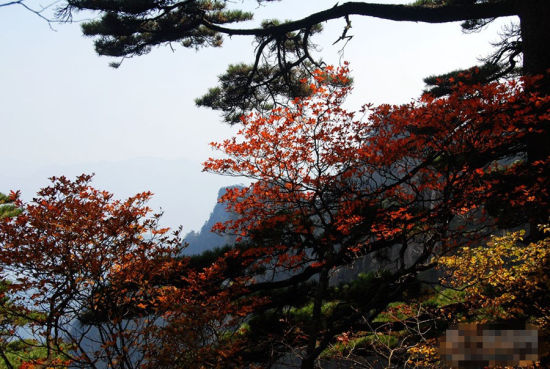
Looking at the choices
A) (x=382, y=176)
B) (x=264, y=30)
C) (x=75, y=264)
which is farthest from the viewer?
(x=264, y=30)

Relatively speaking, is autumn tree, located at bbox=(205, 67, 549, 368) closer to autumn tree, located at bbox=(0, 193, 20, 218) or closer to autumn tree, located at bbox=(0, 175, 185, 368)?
autumn tree, located at bbox=(0, 175, 185, 368)

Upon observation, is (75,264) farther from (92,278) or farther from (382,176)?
(382,176)

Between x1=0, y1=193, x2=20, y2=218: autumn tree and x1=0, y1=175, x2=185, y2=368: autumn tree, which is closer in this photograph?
x1=0, y1=175, x2=185, y2=368: autumn tree

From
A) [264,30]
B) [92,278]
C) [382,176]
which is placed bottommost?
[92,278]

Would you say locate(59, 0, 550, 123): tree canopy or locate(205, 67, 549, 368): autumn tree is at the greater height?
locate(59, 0, 550, 123): tree canopy

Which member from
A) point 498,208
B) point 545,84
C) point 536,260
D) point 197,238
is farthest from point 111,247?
point 197,238

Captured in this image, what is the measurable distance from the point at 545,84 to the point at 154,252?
6398 mm

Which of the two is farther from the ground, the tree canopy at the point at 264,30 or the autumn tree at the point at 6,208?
the tree canopy at the point at 264,30

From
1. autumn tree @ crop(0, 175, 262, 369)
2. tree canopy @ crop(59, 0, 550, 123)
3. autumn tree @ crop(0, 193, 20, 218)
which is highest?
tree canopy @ crop(59, 0, 550, 123)

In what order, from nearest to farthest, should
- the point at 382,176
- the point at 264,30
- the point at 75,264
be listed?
1. the point at 75,264
2. the point at 382,176
3. the point at 264,30

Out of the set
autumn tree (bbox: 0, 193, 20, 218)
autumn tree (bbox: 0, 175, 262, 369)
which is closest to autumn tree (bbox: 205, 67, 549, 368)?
autumn tree (bbox: 0, 175, 262, 369)

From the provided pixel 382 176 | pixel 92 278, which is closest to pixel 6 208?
pixel 92 278

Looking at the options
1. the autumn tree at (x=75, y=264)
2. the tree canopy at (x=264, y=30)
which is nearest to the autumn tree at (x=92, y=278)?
the autumn tree at (x=75, y=264)

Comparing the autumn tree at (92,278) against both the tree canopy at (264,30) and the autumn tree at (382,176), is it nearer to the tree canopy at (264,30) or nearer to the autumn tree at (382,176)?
the autumn tree at (382,176)
